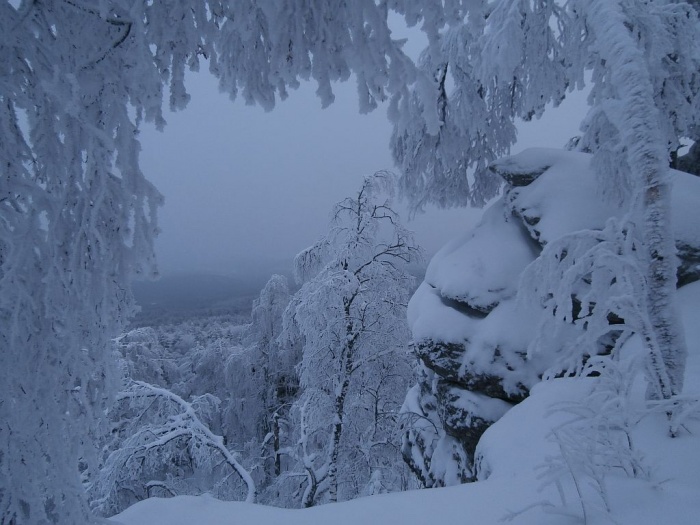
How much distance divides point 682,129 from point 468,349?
4.67 meters

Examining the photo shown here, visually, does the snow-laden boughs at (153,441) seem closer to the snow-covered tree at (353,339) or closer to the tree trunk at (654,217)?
the snow-covered tree at (353,339)


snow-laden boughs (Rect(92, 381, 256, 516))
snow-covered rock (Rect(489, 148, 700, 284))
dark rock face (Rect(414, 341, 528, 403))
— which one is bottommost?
snow-laden boughs (Rect(92, 381, 256, 516))

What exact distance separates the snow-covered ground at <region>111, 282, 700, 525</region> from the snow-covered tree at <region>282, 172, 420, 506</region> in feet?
15.4

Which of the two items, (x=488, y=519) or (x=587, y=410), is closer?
(x=488, y=519)

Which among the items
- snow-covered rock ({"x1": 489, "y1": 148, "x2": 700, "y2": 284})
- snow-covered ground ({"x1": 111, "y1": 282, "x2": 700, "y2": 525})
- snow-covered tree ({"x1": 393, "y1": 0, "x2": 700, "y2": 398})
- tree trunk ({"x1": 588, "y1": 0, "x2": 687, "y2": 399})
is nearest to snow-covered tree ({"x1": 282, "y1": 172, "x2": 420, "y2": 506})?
snow-covered tree ({"x1": 393, "y1": 0, "x2": 700, "y2": 398})

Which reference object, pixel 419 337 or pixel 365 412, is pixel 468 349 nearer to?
pixel 419 337

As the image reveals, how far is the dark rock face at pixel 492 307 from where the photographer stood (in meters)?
4.96

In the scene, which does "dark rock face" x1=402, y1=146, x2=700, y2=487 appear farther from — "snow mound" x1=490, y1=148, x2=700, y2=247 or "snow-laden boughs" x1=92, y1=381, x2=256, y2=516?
"snow-laden boughs" x1=92, y1=381, x2=256, y2=516

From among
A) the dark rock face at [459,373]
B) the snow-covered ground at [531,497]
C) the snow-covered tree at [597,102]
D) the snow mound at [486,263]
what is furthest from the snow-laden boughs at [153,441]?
the snow-covered tree at [597,102]

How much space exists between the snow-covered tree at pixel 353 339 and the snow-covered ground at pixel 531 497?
15.4ft

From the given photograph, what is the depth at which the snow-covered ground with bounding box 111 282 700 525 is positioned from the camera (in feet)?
6.59

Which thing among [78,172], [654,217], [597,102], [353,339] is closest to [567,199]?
[597,102]

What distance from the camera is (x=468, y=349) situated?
544 cm

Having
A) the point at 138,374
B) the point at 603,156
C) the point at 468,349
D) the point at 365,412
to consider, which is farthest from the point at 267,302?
the point at 603,156
